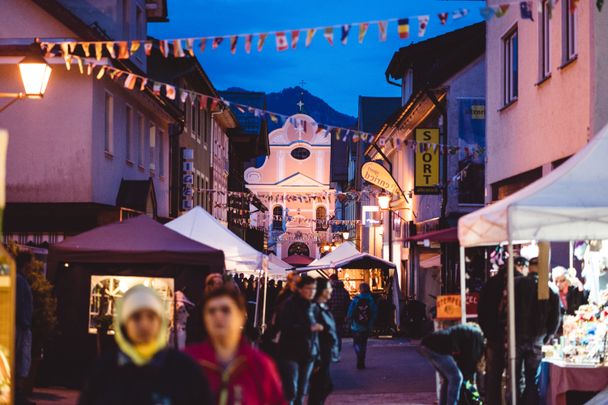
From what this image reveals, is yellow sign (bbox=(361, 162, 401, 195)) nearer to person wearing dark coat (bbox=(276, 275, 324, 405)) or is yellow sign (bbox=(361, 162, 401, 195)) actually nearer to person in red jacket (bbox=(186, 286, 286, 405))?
person wearing dark coat (bbox=(276, 275, 324, 405))

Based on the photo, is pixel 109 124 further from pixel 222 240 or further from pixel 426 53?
pixel 426 53

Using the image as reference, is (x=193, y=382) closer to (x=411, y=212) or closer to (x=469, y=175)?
(x=469, y=175)

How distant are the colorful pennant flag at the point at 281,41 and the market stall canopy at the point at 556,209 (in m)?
2.85

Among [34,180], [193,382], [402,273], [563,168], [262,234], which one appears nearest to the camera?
[193,382]

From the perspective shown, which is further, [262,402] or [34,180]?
[34,180]

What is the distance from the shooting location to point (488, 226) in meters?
11.5

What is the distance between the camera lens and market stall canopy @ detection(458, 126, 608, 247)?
35.0 ft

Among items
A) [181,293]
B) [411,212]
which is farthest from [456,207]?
[181,293]

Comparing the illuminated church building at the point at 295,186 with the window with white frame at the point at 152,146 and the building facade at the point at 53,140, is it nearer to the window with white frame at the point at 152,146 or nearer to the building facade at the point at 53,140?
the window with white frame at the point at 152,146

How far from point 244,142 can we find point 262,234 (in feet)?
32.0

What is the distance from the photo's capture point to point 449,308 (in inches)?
537

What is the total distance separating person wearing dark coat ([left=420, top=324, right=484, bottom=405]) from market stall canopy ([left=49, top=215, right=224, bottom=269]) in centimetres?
Answer: 441

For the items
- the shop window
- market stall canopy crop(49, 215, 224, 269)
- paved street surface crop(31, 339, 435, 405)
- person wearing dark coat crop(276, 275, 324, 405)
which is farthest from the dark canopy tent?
the shop window

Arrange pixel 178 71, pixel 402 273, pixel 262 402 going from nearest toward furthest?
1. pixel 262 402
2. pixel 178 71
3. pixel 402 273
